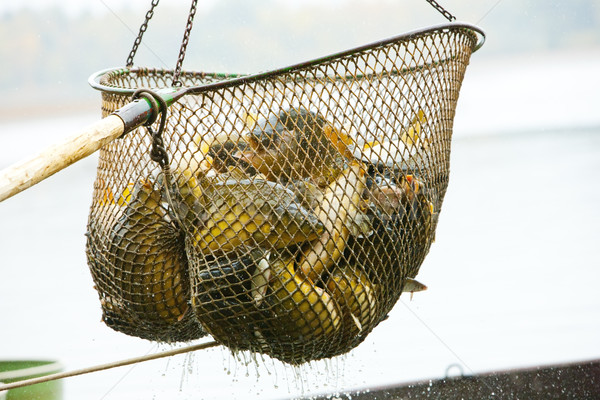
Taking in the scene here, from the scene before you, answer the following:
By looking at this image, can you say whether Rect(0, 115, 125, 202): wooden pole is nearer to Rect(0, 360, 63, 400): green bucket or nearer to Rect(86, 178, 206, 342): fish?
Rect(86, 178, 206, 342): fish

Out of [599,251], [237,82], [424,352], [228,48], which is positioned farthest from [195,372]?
[599,251]

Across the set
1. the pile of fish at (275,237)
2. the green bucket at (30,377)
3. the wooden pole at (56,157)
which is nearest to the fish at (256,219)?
the pile of fish at (275,237)

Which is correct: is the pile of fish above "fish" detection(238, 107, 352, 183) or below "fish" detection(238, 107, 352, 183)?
below

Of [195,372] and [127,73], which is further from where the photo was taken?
[195,372]

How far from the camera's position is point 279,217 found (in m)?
0.70

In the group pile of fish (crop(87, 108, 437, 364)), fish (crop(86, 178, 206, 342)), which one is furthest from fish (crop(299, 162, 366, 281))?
fish (crop(86, 178, 206, 342))

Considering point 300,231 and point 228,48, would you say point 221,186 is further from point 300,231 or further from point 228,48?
point 228,48

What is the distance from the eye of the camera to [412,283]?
88cm

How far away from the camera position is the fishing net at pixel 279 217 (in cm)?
70

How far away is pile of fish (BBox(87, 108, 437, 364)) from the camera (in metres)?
0.71

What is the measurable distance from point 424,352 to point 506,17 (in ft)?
3.69

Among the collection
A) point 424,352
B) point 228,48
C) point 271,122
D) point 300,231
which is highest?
point 228,48

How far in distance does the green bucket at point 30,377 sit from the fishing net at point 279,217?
101 cm

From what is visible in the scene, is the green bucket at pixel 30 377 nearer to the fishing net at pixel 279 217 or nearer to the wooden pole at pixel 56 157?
the fishing net at pixel 279 217
